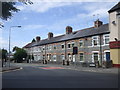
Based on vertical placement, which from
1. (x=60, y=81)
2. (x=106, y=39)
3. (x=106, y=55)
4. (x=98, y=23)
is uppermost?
(x=98, y=23)

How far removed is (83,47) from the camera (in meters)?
38.8

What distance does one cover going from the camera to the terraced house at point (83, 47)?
3341 centimetres

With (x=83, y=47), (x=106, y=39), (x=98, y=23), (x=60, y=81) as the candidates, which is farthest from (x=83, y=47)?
(x=60, y=81)

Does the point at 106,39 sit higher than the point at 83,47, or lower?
higher

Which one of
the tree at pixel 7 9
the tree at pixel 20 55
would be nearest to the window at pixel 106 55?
the tree at pixel 7 9

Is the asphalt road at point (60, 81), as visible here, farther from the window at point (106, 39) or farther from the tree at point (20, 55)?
the tree at point (20, 55)

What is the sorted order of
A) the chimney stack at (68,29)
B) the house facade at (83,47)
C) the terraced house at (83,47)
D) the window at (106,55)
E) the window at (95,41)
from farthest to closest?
the chimney stack at (68,29) < the window at (95,41) < the house facade at (83,47) < the terraced house at (83,47) < the window at (106,55)

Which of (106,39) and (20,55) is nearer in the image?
(106,39)

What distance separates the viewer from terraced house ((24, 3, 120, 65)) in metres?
33.4

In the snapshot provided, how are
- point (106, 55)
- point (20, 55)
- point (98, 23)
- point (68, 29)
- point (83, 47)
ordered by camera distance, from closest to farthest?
point (106, 55), point (98, 23), point (83, 47), point (68, 29), point (20, 55)

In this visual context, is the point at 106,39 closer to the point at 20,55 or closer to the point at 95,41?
the point at 95,41

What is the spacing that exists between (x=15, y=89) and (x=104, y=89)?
16.5 feet

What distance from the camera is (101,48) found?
33906 mm

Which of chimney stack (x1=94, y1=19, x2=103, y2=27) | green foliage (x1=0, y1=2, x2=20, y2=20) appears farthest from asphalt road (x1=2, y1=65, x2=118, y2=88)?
chimney stack (x1=94, y1=19, x2=103, y2=27)
